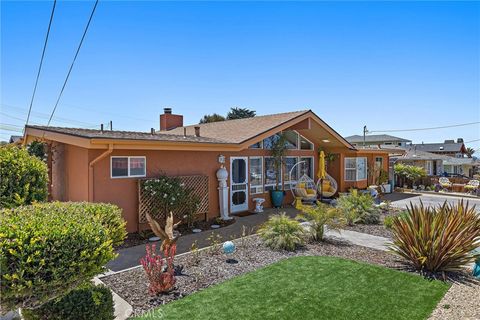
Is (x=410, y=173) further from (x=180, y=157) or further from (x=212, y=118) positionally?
(x=212, y=118)

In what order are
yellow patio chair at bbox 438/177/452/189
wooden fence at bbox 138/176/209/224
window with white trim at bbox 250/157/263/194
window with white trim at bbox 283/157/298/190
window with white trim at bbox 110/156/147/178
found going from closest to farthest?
window with white trim at bbox 110/156/147/178 → wooden fence at bbox 138/176/209/224 → window with white trim at bbox 250/157/263/194 → window with white trim at bbox 283/157/298/190 → yellow patio chair at bbox 438/177/452/189

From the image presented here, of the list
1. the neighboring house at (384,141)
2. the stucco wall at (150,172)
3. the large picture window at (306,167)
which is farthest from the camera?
the neighboring house at (384,141)

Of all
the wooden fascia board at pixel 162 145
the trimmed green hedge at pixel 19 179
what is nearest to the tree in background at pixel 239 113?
the wooden fascia board at pixel 162 145

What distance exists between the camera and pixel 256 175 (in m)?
14.2

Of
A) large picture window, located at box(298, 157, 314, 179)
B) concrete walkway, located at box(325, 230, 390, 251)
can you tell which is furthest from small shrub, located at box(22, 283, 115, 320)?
large picture window, located at box(298, 157, 314, 179)

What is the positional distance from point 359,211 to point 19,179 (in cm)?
1049

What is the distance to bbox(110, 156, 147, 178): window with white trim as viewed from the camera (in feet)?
30.0

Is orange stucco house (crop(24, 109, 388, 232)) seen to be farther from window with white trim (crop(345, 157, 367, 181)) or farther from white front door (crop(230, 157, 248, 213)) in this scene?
window with white trim (crop(345, 157, 367, 181))

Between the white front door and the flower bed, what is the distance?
4.29m

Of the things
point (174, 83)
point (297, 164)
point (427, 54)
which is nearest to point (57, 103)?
point (174, 83)

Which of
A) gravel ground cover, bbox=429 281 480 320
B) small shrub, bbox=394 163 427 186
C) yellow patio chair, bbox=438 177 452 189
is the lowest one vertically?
gravel ground cover, bbox=429 281 480 320

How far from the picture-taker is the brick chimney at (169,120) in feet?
67.6

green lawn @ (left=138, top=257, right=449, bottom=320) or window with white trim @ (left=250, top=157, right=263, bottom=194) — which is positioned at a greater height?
window with white trim @ (left=250, top=157, right=263, bottom=194)

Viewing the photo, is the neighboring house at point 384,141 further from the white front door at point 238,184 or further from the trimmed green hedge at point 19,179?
the trimmed green hedge at point 19,179
